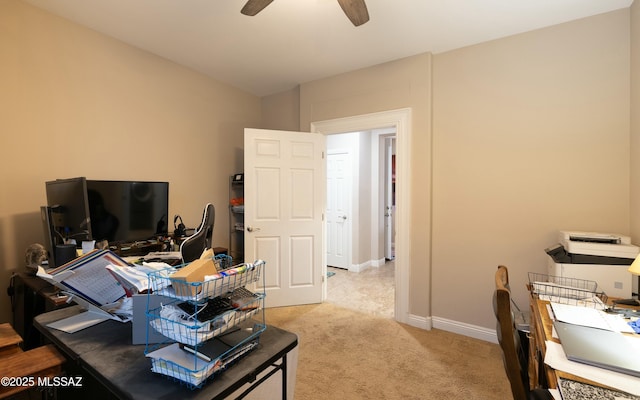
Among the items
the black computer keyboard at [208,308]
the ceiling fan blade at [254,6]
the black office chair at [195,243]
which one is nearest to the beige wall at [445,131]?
the black office chair at [195,243]

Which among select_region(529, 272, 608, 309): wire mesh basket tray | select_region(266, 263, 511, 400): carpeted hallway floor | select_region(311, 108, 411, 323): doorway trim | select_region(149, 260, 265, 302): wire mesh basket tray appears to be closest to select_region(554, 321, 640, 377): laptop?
select_region(529, 272, 608, 309): wire mesh basket tray

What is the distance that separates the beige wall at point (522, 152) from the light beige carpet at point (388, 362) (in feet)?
1.18

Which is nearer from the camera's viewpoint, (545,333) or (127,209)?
(545,333)

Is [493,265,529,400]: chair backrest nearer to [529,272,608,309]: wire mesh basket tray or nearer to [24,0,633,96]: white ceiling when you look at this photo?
[529,272,608,309]: wire mesh basket tray

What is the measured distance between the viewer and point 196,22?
2354 millimetres

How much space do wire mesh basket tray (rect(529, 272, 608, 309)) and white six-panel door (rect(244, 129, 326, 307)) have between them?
2.20 metres

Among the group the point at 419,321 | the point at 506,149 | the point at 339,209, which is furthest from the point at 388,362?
the point at 339,209

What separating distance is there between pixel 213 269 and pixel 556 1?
282cm

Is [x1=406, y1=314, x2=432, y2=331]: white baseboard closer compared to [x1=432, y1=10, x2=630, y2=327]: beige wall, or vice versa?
[x1=432, y1=10, x2=630, y2=327]: beige wall

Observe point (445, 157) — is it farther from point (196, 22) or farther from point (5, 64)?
point (5, 64)

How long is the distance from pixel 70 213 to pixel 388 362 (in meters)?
2.43

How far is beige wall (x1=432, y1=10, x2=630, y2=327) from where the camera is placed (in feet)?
6.98

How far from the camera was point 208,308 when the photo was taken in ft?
2.84

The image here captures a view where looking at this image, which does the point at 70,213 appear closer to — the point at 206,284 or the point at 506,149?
the point at 206,284
